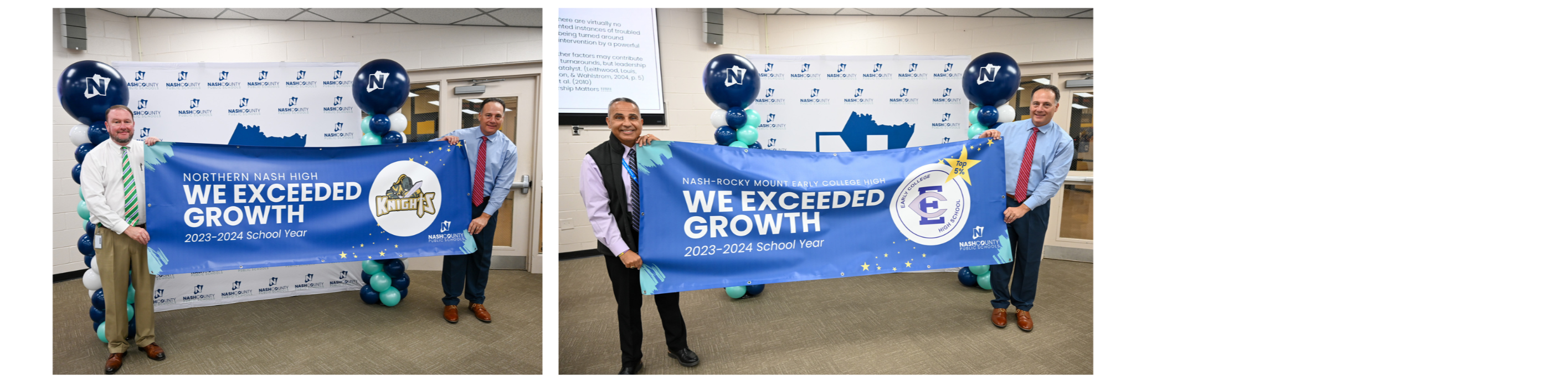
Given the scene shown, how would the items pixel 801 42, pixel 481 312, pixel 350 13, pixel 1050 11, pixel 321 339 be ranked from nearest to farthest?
pixel 321 339 < pixel 481 312 < pixel 350 13 < pixel 1050 11 < pixel 801 42

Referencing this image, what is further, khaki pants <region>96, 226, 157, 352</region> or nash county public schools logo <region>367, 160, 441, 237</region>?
nash county public schools logo <region>367, 160, 441, 237</region>

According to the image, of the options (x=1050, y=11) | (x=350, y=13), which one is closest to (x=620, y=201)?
(x=350, y=13)

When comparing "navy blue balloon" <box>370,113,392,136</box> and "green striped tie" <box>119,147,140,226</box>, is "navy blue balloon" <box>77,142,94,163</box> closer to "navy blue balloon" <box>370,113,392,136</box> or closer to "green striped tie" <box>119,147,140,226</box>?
"green striped tie" <box>119,147,140,226</box>

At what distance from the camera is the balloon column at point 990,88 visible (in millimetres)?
2721

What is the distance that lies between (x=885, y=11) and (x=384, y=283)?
3477 millimetres

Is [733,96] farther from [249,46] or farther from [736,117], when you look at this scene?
[249,46]

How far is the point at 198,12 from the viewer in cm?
356

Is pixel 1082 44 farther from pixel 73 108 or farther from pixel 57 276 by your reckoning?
pixel 57 276

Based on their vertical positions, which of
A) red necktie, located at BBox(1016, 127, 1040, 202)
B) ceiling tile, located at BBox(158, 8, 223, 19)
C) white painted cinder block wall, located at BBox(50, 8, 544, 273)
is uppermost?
ceiling tile, located at BBox(158, 8, 223, 19)

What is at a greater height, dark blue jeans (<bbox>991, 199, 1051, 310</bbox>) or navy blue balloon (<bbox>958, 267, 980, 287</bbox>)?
dark blue jeans (<bbox>991, 199, 1051, 310</bbox>)

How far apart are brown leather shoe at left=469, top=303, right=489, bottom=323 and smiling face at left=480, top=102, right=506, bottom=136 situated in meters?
0.89

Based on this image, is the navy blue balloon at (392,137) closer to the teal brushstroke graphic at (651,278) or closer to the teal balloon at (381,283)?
the teal balloon at (381,283)

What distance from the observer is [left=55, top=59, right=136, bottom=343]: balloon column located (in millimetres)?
2256

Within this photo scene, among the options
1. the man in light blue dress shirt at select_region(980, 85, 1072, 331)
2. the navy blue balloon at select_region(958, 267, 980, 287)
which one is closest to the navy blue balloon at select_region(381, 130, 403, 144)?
the man in light blue dress shirt at select_region(980, 85, 1072, 331)
